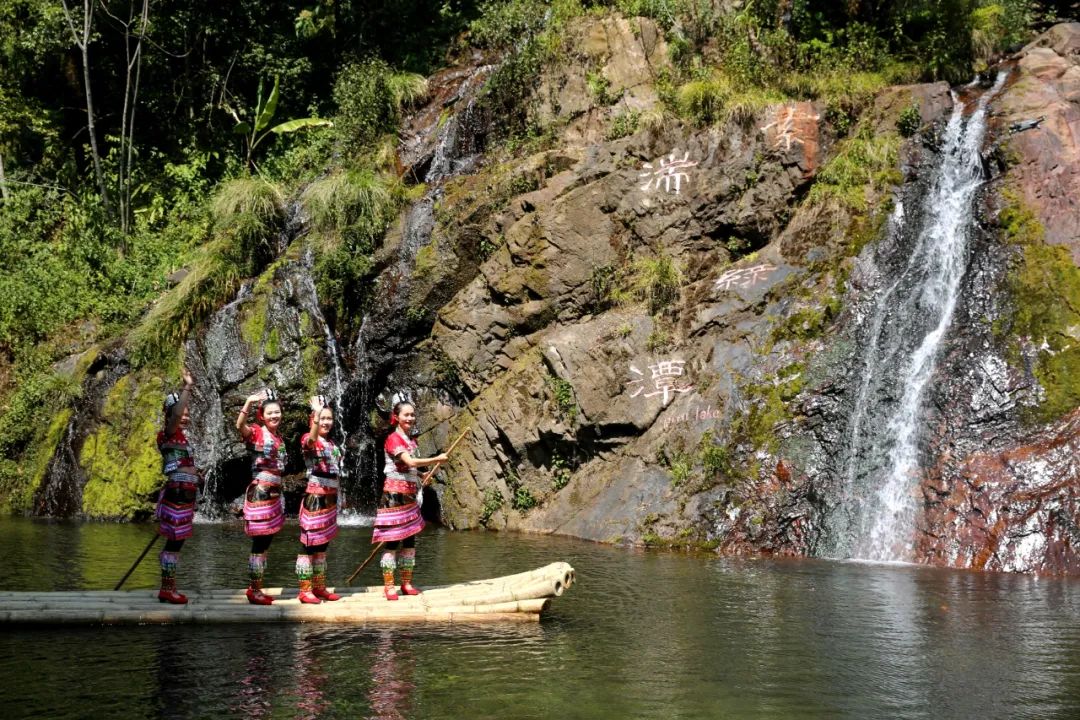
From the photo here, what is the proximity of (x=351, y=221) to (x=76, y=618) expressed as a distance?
1099cm

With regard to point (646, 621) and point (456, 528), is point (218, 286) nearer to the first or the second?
point (456, 528)

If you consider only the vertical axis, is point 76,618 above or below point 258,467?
below

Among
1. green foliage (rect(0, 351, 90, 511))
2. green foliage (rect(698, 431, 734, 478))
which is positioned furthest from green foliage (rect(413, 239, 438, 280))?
green foliage (rect(0, 351, 90, 511))

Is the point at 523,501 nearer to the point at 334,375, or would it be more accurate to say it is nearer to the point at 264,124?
the point at 334,375

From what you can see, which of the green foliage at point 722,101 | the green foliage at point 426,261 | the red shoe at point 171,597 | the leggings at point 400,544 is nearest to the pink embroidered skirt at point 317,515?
the leggings at point 400,544

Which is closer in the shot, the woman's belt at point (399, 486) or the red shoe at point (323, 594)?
the red shoe at point (323, 594)

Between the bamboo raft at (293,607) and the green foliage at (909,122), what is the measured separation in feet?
33.3

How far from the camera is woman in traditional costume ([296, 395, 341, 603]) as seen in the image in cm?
820

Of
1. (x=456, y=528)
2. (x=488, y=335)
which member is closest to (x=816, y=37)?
(x=488, y=335)

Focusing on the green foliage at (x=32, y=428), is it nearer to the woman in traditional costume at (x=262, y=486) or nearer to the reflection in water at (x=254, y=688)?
the woman in traditional costume at (x=262, y=486)

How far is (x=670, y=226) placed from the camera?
15.5 m

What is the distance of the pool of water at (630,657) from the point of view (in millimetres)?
5738

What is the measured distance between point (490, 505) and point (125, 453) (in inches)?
257

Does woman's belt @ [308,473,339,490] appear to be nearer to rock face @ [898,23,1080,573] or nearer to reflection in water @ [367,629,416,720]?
reflection in water @ [367,629,416,720]
